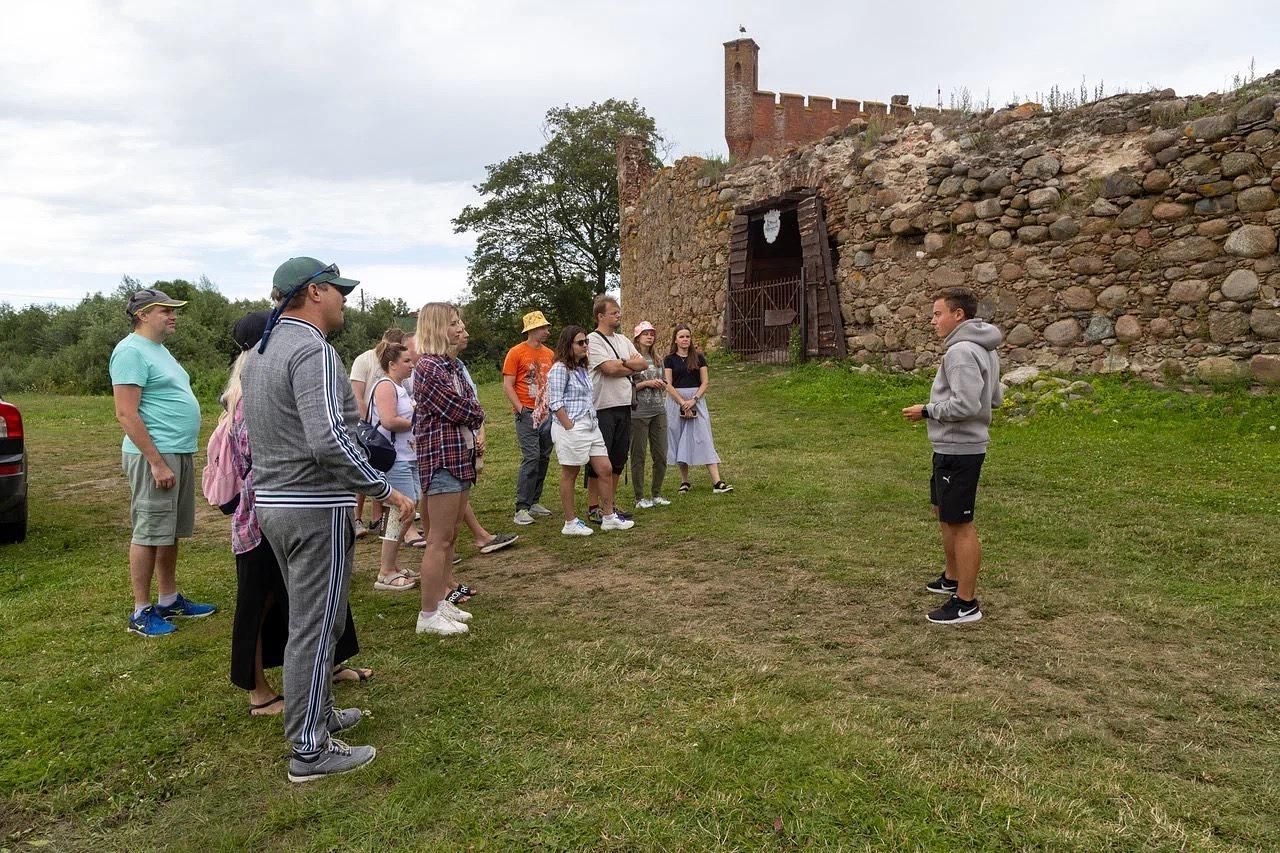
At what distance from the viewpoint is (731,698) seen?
361 cm

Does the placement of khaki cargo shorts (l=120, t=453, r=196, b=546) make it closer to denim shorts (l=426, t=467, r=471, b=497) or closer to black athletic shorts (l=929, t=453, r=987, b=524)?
denim shorts (l=426, t=467, r=471, b=497)

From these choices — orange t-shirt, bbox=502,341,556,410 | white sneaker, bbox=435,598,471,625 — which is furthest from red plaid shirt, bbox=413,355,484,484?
orange t-shirt, bbox=502,341,556,410

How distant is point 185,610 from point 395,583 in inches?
46.7

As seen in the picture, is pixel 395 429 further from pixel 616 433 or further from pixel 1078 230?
pixel 1078 230

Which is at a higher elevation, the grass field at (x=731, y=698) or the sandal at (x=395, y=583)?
the sandal at (x=395, y=583)

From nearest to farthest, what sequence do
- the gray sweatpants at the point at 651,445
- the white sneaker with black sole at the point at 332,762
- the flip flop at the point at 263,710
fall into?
the white sneaker with black sole at the point at 332,762 → the flip flop at the point at 263,710 → the gray sweatpants at the point at 651,445

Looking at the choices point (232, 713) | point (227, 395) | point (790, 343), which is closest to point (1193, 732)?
point (232, 713)

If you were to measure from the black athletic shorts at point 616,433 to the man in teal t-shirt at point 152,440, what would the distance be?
10.0 ft

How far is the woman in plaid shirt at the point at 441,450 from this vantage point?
450 centimetres

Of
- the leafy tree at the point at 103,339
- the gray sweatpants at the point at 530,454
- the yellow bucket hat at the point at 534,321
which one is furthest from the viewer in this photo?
the leafy tree at the point at 103,339

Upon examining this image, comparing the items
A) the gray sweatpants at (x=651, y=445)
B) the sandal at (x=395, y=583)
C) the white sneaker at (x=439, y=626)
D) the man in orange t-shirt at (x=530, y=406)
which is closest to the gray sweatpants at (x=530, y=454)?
the man in orange t-shirt at (x=530, y=406)

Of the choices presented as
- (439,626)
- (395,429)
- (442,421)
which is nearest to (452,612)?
(439,626)

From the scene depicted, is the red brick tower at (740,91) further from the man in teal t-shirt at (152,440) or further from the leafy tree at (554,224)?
the man in teal t-shirt at (152,440)

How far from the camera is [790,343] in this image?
16.1m
